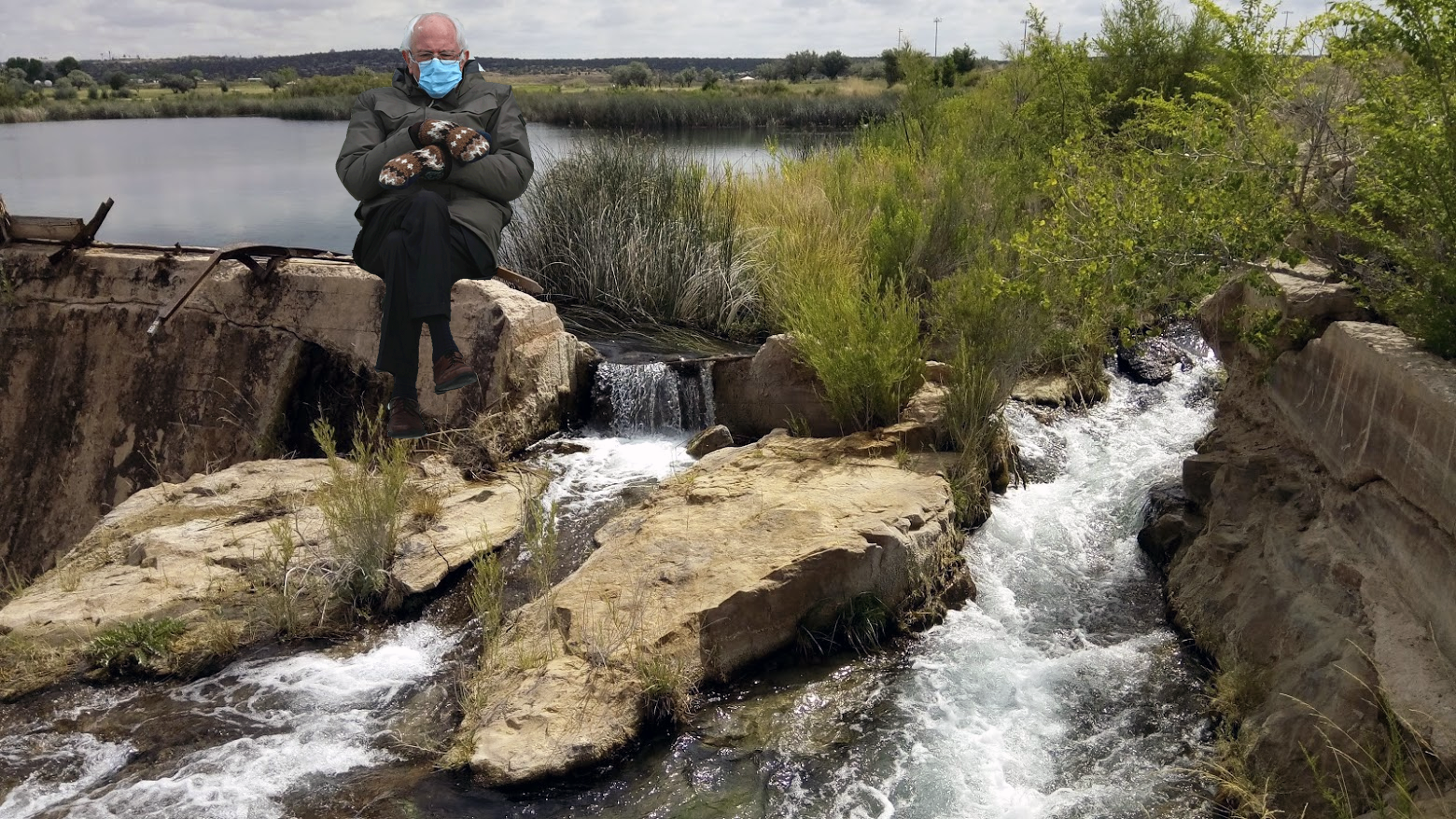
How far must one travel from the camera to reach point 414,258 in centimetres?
504

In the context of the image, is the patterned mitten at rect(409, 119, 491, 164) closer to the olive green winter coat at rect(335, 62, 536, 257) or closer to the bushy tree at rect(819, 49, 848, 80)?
the olive green winter coat at rect(335, 62, 536, 257)

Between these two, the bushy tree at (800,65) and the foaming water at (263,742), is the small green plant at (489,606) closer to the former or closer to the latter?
the foaming water at (263,742)

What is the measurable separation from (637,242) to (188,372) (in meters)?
3.43

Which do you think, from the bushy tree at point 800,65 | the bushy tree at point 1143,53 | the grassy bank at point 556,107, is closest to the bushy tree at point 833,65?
the bushy tree at point 800,65

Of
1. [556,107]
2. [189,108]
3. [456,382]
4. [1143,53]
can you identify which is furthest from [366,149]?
[189,108]

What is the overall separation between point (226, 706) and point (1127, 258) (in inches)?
168

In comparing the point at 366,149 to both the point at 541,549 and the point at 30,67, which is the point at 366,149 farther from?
the point at 30,67

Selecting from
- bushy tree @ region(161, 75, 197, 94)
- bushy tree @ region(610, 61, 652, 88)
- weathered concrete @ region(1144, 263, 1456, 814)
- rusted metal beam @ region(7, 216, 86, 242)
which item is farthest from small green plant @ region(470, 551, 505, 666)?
bushy tree @ region(610, 61, 652, 88)

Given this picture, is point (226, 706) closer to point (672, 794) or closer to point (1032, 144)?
point (672, 794)

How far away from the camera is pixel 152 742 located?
3832 millimetres

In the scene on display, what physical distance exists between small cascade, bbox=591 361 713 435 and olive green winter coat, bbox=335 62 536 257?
6.09 feet

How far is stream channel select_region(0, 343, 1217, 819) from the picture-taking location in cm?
356

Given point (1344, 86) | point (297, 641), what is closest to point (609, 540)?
point (297, 641)

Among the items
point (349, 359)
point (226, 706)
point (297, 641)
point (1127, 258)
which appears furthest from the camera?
point (349, 359)
